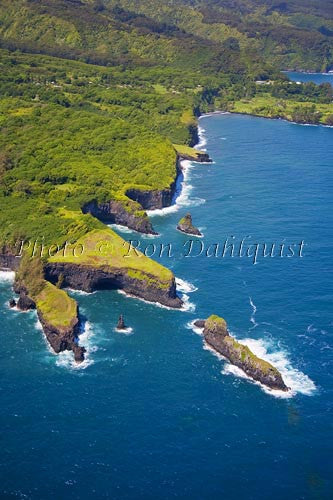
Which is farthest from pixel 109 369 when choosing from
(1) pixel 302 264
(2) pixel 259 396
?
(1) pixel 302 264

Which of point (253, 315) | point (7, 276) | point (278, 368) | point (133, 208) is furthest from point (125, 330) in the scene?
point (133, 208)

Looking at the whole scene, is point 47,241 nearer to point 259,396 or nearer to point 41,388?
point 41,388

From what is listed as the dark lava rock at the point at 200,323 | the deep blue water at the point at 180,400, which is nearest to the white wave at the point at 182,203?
the deep blue water at the point at 180,400

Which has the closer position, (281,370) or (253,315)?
(281,370)

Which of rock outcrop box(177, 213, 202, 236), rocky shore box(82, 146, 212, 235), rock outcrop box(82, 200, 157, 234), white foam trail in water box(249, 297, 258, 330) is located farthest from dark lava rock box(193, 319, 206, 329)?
rock outcrop box(82, 200, 157, 234)

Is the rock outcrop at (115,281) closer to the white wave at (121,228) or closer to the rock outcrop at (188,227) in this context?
the white wave at (121,228)

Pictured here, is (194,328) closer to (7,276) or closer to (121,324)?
(121,324)

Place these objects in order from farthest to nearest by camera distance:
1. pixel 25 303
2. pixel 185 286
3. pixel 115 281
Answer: pixel 185 286 → pixel 115 281 → pixel 25 303

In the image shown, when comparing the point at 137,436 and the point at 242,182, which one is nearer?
the point at 137,436
